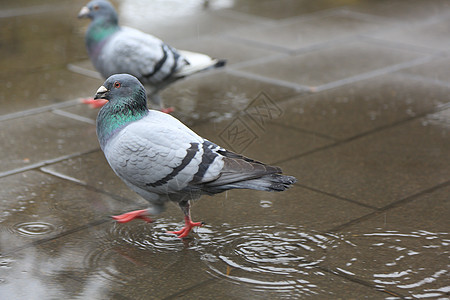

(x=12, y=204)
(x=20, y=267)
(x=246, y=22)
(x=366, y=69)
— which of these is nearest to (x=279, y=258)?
(x=20, y=267)

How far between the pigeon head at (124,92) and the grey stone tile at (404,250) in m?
1.60

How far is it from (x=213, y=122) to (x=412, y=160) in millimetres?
1992

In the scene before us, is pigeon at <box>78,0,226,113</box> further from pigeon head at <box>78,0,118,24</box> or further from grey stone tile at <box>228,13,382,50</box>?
grey stone tile at <box>228,13,382,50</box>

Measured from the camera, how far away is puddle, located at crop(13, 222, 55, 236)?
480 centimetres

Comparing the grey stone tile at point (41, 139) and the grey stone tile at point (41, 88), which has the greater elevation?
the grey stone tile at point (41, 88)

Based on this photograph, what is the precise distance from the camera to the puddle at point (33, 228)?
189 inches

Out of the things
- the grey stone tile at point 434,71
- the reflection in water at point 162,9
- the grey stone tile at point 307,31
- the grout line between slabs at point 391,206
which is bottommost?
the grout line between slabs at point 391,206

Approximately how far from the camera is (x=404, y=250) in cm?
460

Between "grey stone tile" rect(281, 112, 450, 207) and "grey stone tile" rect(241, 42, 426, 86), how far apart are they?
1.81 m

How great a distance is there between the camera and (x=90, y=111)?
23.9ft

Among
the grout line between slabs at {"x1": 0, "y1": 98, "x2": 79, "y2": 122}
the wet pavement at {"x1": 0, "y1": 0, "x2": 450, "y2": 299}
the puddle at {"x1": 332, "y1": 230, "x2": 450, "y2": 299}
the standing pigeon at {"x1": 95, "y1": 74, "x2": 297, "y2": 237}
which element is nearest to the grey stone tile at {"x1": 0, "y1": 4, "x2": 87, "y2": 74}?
the wet pavement at {"x1": 0, "y1": 0, "x2": 450, "y2": 299}

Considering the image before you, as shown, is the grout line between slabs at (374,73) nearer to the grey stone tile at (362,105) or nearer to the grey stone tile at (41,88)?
the grey stone tile at (362,105)

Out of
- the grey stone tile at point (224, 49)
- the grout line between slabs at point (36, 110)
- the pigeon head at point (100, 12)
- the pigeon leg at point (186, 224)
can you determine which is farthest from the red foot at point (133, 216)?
Result: the grey stone tile at point (224, 49)

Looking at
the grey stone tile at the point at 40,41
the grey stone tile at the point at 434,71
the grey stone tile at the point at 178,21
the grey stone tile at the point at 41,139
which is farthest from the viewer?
the grey stone tile at the point at 178,21
